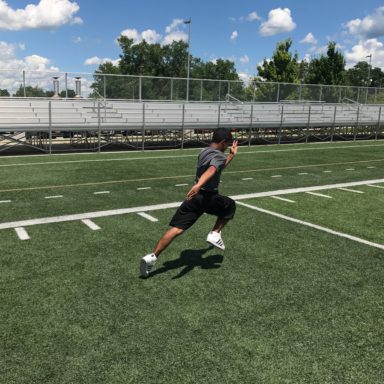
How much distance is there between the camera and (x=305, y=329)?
3865 millimetres

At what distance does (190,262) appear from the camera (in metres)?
5.51

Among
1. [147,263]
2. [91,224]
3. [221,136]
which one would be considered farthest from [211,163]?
[91,224]

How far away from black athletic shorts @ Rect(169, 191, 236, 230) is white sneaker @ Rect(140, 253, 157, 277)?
453 millimetres

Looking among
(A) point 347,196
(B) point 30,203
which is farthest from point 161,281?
(A) point 347,196

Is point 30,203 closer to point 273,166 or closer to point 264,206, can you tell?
point 264,206

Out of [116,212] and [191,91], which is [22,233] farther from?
[191,91]

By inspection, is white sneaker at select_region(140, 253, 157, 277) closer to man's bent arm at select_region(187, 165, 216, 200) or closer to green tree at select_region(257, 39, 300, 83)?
man's bent arm at select_region(187, 165, 216, 200)

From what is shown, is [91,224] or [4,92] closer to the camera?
[91,224]

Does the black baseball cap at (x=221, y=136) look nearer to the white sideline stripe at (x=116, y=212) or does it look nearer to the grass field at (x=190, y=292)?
the grass field at (x=190, y=292)

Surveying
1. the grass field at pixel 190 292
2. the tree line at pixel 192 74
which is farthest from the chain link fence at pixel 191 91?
the grass field at pixel 190 292

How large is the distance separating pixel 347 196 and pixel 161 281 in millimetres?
6457

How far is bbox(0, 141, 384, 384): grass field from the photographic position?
329cm

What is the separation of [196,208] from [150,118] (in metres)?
17.0

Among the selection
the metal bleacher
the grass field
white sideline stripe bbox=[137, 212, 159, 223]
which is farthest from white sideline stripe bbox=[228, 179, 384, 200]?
the metal bleacher
